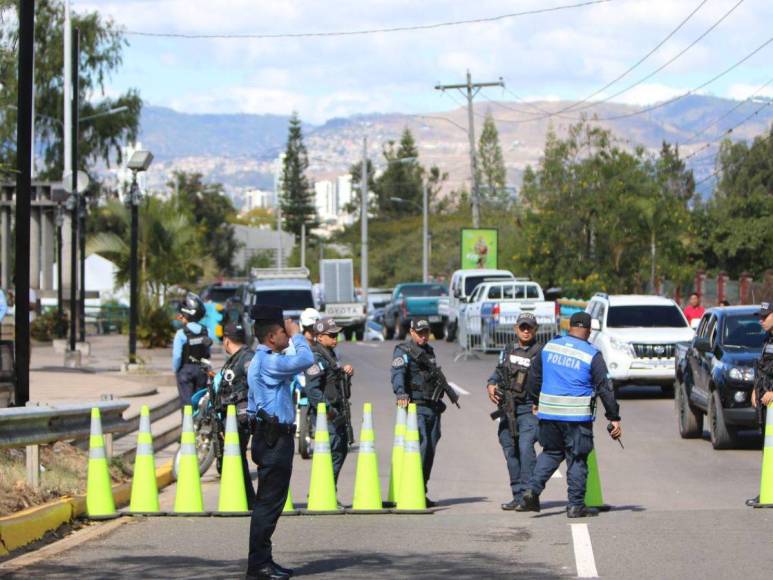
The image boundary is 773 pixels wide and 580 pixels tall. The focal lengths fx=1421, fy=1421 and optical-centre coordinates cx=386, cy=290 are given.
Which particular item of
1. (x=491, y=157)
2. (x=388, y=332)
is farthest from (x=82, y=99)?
(x=491, y=157)

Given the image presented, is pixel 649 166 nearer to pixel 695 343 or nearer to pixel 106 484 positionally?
pixel 695 343

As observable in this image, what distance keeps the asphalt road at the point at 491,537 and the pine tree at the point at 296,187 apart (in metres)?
132

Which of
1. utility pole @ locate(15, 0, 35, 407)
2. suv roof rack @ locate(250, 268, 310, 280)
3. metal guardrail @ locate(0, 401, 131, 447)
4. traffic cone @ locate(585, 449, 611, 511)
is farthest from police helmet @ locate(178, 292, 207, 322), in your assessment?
suv roof rack @ locate(250, 268, 310, 280)

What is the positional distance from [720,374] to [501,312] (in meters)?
20.3

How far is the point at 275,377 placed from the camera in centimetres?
955

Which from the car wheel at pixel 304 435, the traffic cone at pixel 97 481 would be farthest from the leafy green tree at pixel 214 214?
the traffic cone at pixel 97 481

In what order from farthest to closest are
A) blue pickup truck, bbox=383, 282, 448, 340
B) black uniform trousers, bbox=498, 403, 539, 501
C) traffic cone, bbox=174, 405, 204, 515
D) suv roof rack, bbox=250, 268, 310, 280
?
blue pickup truck, bbox=383, 282, 448, 340 → suv roof rack, bbox=250, 268, 310, 280 → black uniform trousers, bbox=498, 403, 539, 501 → traffic cone, bbox=174, 405, 204, 515

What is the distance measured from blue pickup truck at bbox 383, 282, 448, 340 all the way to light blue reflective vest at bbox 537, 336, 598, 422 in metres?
34.5

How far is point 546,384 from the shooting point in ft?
41.1

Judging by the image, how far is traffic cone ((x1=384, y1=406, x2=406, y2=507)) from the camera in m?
13.0

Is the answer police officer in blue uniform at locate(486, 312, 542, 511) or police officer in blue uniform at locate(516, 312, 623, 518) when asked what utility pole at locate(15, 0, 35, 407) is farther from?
police officer in blue uniform at locate(516, 312, 623, 518)

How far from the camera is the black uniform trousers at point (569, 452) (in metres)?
12.3

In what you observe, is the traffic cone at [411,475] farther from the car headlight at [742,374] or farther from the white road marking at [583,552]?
the car headlight at [742,374]

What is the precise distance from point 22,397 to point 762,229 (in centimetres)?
5323
